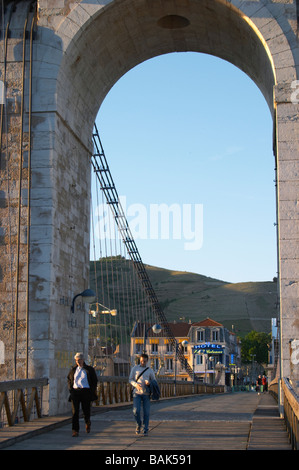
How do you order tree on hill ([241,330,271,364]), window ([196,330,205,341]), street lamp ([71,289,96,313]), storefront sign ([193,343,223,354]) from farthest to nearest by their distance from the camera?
tree on hill ([241,330,271,364]), window ([196,330,205,341]), storefront sign ([193,343,223,354]), street lamp ([71,289,96,313])

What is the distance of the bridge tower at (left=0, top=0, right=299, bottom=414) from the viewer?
1201 centimetres

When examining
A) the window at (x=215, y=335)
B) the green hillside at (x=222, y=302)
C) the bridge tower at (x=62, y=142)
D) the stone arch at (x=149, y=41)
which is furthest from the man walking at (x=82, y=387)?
the green hillside at (x=222, y=302)

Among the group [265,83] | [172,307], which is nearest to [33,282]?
[265,83]

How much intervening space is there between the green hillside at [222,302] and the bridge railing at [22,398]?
447 ft

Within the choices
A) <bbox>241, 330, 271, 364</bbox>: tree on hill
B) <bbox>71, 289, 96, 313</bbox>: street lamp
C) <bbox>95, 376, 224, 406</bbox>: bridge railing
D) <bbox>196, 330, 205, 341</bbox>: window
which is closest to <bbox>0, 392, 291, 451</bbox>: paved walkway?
<bbox>71, 289, 96, 313</bbox>: street lamp

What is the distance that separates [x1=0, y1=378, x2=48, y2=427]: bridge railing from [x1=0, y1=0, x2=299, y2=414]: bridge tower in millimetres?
380

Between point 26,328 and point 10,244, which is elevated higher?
point 10,244

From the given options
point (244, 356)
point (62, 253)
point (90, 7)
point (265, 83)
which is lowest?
point (244, 356)

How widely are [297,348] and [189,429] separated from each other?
2720mm

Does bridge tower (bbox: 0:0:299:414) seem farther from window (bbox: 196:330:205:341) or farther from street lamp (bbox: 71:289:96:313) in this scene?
window (bbox: 196:330:205:341)

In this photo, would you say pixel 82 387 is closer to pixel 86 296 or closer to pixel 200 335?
pixel 86 296

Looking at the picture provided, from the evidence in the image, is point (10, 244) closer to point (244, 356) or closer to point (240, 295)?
point (244, 356)

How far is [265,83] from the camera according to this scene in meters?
14.2

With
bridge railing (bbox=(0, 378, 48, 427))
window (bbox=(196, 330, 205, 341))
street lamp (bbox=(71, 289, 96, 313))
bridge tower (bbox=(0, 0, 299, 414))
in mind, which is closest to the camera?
bridge railing (bbox=(0, 378, 48, 427))
